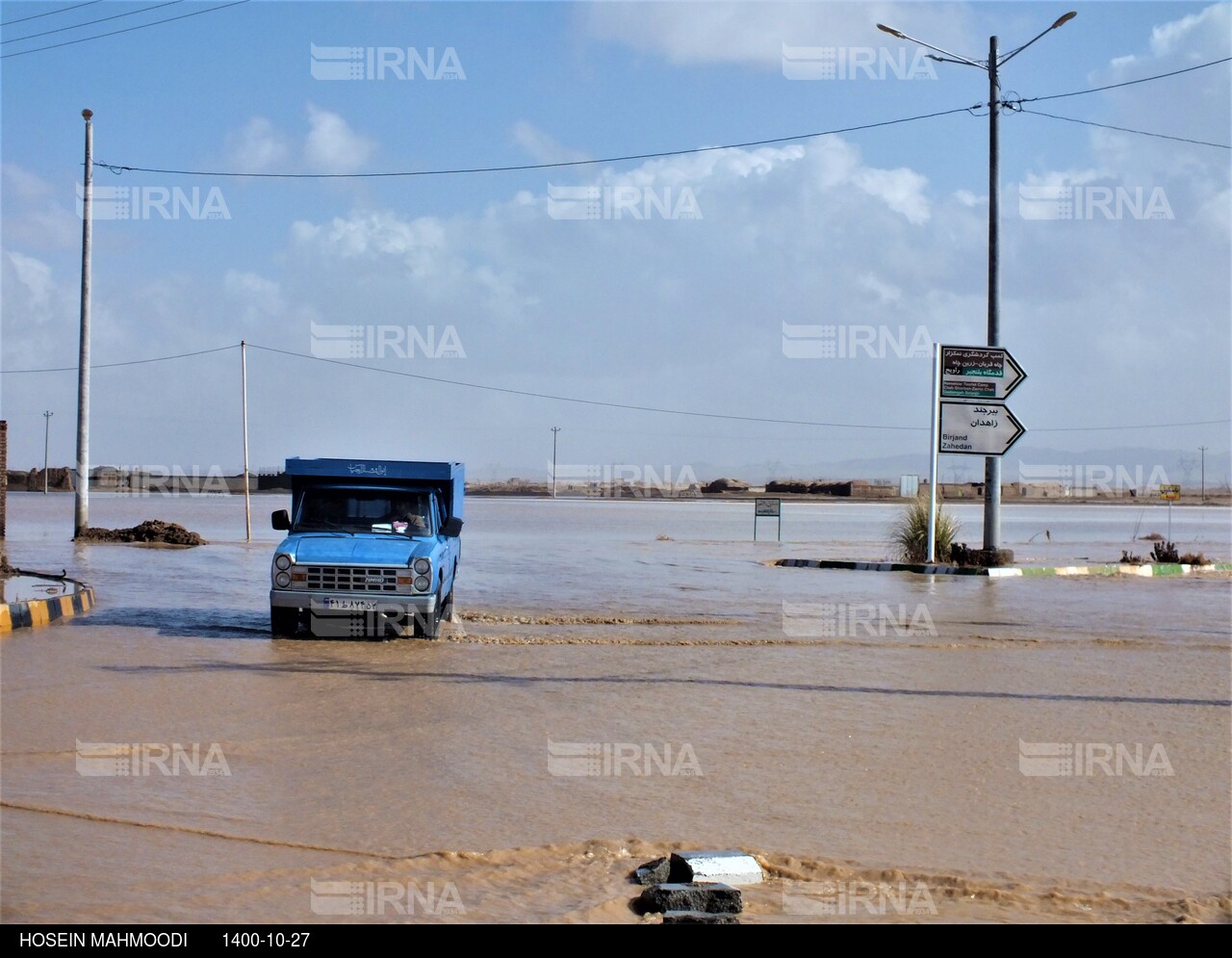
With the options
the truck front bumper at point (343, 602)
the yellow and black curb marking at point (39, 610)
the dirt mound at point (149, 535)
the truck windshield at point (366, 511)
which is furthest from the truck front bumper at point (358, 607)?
the dirt mound at point (149, 535)

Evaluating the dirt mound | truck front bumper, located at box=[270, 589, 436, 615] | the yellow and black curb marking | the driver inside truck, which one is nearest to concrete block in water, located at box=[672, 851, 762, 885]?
truck front bumper, located at box=[270, 589, 436, 615]

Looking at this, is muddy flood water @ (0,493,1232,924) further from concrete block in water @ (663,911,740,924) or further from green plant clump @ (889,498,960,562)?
green plant clump @ (889,498,960,562)

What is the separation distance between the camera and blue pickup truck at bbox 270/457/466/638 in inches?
544

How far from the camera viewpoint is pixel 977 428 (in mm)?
26656

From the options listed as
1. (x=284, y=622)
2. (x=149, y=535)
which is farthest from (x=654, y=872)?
(x=149, y=535)

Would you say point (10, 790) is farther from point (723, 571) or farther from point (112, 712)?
point (723, 571)

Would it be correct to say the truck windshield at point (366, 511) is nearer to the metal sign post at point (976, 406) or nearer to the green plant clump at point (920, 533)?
the metal sign post at point (976, 406)

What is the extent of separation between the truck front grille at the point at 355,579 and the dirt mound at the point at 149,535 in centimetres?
1889

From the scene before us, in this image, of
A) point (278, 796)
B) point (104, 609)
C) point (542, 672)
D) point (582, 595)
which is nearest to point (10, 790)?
point (278, 796)

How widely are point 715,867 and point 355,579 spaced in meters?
9.09

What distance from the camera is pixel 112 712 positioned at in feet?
30.9

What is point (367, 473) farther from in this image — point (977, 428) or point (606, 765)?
point (977, 428)

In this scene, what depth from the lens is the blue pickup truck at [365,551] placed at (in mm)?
13820

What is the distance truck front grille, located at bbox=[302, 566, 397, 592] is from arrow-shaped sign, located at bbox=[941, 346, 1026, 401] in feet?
53.0
